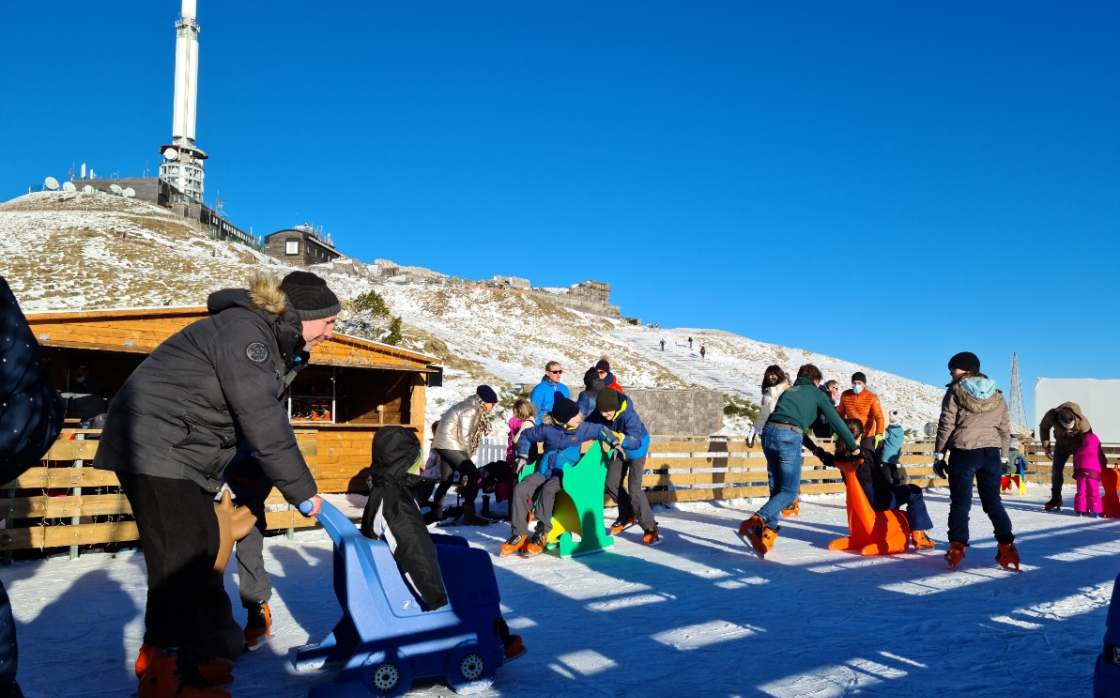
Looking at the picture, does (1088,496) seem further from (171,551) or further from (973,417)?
(171,551)

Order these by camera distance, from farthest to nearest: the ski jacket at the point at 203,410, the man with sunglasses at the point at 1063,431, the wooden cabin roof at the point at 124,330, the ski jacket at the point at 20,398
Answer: the man with sunglasses at the point at 1063,431 < the wooden cabin roof at the point at 124,330 < the ski jacket at the point at 203,410 < the ski jacket at the point at 20,398

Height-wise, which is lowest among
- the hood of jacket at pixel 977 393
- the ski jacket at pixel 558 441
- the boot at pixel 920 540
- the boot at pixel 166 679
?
the boot at pixel 920 540

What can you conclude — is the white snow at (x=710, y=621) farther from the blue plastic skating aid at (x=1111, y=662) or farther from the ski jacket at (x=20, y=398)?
the ski jacket at (x=20, y=398)

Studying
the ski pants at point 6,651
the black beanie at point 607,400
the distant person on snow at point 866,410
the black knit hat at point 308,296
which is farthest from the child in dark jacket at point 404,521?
the distant person on snow at point 866,410

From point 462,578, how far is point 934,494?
13476 mm

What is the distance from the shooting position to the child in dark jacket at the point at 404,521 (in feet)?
11.6

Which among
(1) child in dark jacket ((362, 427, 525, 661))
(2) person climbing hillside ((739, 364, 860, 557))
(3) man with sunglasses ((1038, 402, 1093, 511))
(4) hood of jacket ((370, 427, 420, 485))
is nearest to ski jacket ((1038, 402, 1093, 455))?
(3) man with sunglasses ((1038, 402, 1093, 511))

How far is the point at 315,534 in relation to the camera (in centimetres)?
803

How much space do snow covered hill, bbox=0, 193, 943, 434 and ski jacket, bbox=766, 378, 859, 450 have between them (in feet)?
59.2

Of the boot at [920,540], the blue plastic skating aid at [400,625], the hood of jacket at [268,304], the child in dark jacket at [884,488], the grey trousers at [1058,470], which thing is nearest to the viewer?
the hood of jacket at [268,304]

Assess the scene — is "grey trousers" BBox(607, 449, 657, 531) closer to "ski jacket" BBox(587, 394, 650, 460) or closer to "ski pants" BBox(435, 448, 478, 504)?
"ski jacket" BBox(587, 394, 650, 460)

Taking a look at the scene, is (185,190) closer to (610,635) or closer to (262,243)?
(262,243)

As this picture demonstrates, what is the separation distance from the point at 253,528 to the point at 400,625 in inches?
47.1

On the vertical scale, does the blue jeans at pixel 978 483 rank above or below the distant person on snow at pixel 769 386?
below
